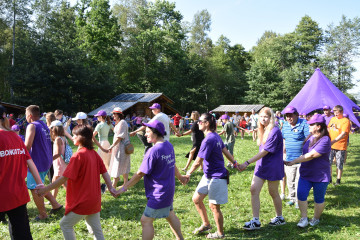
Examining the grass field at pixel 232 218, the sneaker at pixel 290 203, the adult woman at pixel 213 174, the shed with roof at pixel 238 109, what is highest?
the shed with roof at pixel 238 109

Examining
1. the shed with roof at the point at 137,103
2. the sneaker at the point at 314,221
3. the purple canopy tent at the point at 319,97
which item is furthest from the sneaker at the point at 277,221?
the shed with roof at the point at 137,103

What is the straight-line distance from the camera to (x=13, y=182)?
286 centimetres

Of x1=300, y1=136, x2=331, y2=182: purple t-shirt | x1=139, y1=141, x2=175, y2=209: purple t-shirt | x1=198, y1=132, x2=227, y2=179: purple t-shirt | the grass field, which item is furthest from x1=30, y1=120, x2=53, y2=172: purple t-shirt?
x1=300, y1=136, x2=331, y2=182: purple t-shirt

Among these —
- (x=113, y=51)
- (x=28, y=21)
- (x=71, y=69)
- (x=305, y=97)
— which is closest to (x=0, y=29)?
(x=28, y=21)

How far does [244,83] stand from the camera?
4897 cm

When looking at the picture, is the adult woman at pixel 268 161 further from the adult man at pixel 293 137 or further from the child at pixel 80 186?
the child at pixel 80 186

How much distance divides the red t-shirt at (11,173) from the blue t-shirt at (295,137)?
4.41 meters

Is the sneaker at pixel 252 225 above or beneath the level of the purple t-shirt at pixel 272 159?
beneath

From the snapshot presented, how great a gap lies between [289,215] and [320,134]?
168cm

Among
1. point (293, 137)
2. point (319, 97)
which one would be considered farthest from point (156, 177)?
point (319, 97)

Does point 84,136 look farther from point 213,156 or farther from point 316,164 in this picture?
point 316,164

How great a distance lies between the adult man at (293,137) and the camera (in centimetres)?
511

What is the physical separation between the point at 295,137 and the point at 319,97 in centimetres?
638

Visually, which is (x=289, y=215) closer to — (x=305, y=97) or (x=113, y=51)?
(x=305, y=97)
